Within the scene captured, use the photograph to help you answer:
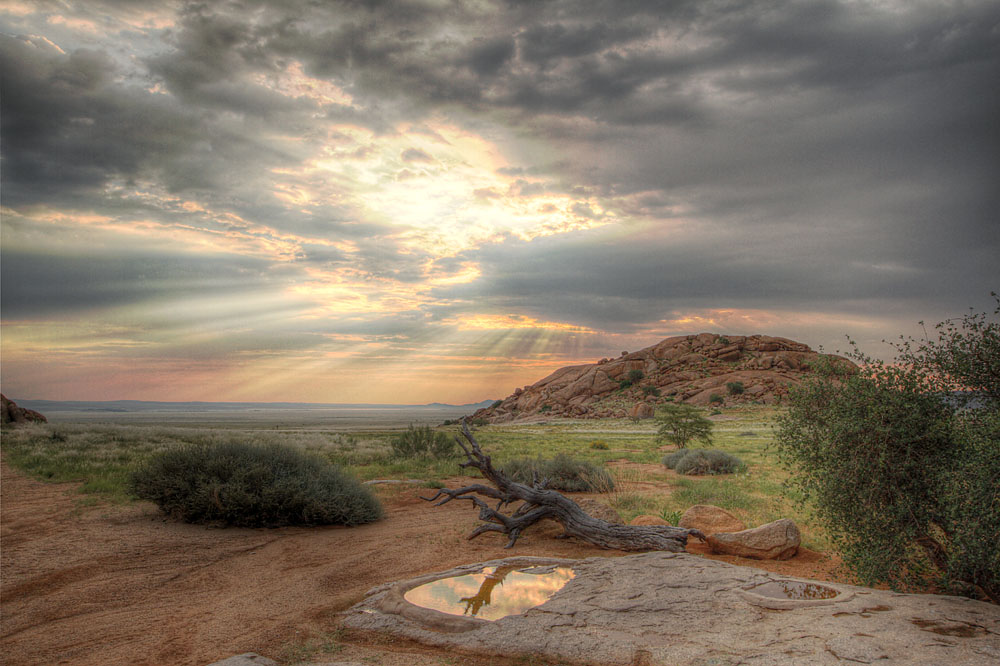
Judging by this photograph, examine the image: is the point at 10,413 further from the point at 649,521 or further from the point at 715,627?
the point at 715,627

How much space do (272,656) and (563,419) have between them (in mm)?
76498

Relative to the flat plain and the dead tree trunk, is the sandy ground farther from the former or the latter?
the dead tree trunk

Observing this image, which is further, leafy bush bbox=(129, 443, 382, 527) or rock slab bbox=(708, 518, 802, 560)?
leafy bush bbox=(129, 443, 382, 527)

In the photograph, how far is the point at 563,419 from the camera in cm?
8025

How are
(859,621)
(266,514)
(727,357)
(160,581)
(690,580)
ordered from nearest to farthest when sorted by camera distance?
(859,621)
(690,580)
(160,581)
(266,514)
(727,357)

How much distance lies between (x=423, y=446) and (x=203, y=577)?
17.9 m

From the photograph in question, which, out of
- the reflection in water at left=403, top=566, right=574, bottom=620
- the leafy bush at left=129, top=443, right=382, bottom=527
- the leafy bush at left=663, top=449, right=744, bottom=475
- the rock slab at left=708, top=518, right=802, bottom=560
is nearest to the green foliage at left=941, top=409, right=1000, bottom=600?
the rock slab at left=708, top=518, right=802, bottom=560

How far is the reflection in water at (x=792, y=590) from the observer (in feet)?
20.3

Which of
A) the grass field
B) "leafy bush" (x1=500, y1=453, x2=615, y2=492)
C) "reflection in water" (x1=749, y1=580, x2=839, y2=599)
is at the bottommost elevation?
the grass field

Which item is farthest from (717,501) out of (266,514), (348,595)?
(266,514)

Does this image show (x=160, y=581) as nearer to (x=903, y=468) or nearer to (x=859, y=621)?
(x=859, y=621)

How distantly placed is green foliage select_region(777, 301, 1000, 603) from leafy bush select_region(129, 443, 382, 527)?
30.4ft

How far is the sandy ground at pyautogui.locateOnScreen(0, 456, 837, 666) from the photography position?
A: 5.66 meters

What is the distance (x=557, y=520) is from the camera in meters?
10.3
